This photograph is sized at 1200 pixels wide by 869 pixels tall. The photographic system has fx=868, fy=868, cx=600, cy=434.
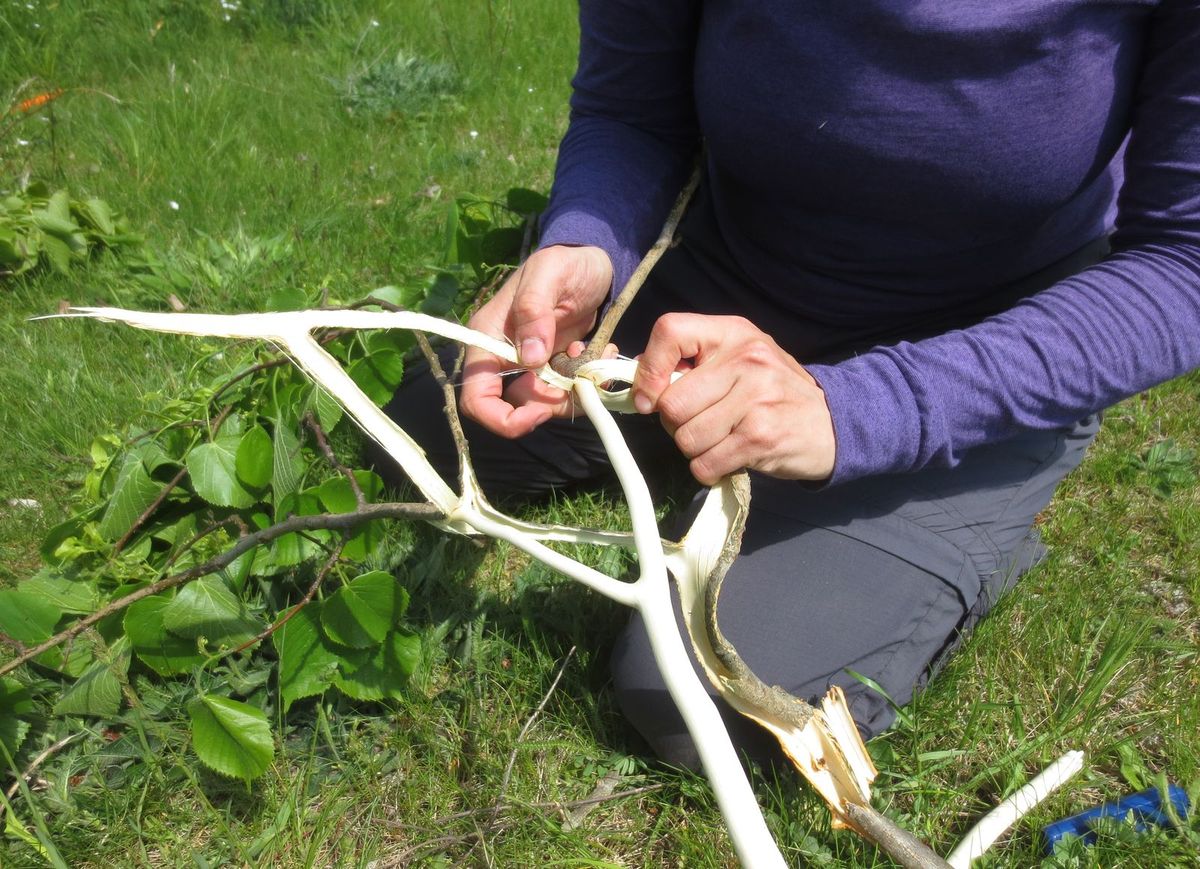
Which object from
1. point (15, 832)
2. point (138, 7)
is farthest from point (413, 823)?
point (138, 7)

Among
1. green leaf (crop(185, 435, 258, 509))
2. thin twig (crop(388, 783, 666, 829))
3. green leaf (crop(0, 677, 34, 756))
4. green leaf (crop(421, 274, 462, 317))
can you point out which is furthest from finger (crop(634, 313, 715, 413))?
green leaf (crop(0, 677, 34, 756))

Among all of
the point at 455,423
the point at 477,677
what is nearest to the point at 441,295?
the point at 455,423

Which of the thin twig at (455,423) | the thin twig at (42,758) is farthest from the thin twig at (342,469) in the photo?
the thin twig at (42,758)

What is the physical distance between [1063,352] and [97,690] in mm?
1208

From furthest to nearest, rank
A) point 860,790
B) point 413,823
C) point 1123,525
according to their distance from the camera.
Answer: point 1123,525, point 413,823, point 860,790

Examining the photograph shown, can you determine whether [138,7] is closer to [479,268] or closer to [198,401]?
[479,268]

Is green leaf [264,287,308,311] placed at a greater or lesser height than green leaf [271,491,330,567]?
greater

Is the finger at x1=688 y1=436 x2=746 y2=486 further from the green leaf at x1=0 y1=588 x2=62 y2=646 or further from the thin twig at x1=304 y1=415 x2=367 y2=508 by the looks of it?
the green leaf at x1=0 y1=588 x2=62 y2=646

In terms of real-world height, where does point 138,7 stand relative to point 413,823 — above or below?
above

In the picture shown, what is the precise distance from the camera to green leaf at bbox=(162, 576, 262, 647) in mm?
1042

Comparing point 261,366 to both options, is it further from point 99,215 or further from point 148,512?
point 99,215

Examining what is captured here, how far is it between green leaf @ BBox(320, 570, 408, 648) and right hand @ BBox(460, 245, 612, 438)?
9.4 inches

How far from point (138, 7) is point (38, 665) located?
2729 millimetres

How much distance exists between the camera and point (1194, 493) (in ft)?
4.98
